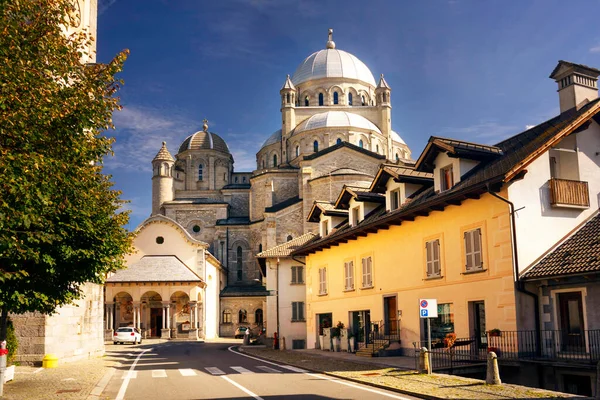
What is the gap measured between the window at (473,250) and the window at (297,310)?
A: 17934mm

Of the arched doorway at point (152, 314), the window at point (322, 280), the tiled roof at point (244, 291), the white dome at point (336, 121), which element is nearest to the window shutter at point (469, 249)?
the window at point (322, 280)

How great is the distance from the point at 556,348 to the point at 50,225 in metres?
13.4

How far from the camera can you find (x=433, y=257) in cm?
2133

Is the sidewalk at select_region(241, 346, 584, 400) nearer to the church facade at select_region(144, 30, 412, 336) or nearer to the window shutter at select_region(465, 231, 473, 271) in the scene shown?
the window shutter at select_region(465, 231, 473, 271)

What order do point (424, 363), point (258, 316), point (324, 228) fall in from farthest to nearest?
point (258, 316)
point (324, 228)
point (424, 363)

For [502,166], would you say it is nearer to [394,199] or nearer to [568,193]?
[568,193]

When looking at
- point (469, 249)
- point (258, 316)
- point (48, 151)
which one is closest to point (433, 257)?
point (469, 249)

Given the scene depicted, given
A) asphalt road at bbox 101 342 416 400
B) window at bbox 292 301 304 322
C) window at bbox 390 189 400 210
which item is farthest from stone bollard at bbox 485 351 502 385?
window at bbox 292 301 304 322

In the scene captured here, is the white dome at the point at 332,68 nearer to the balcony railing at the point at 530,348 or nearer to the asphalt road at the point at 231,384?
the asphalt road at the point at 231,384

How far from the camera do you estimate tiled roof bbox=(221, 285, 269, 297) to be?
6316 centimetres

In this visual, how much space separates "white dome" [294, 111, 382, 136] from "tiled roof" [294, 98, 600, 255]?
45.3 metres

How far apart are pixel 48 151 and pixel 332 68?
67.0 metres

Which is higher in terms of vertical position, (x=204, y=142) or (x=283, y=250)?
(x=204, y=142)

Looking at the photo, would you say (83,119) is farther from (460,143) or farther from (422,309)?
(460,143)
